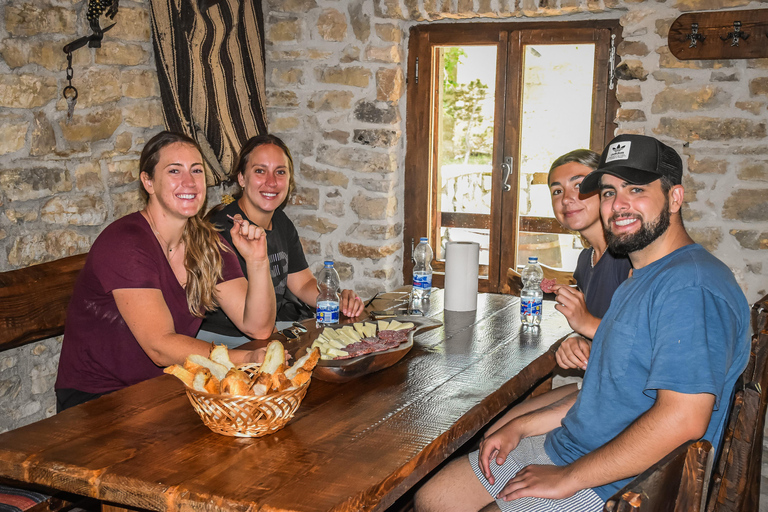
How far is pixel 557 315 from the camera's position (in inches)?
110

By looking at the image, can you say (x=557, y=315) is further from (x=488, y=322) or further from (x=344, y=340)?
(x=344, y=340)

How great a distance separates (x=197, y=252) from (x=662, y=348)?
1510 mm

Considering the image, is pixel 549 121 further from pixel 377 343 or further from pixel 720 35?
pixel 377 343

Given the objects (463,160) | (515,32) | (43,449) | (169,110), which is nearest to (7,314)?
(43,449)

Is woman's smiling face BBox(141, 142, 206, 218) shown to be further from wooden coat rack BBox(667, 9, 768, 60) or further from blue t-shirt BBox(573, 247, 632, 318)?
wooden coat rack BBox(667, 9, 768, 60)

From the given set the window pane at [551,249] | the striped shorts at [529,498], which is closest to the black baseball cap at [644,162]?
the striped shorts at [529,498]

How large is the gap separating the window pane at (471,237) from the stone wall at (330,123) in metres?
0.25

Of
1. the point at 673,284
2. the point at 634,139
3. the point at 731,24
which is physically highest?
the point at 731,24

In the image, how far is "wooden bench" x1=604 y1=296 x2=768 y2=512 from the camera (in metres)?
0.98

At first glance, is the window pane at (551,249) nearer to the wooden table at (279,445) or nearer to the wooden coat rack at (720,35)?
the wooden coat rack at (720,35)

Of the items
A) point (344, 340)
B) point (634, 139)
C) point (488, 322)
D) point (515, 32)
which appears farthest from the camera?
point (515, 32)

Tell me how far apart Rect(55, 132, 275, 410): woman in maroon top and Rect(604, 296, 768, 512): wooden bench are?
115 centimetres

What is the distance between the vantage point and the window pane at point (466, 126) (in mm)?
3928

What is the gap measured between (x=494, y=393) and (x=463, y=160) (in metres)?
2.34
